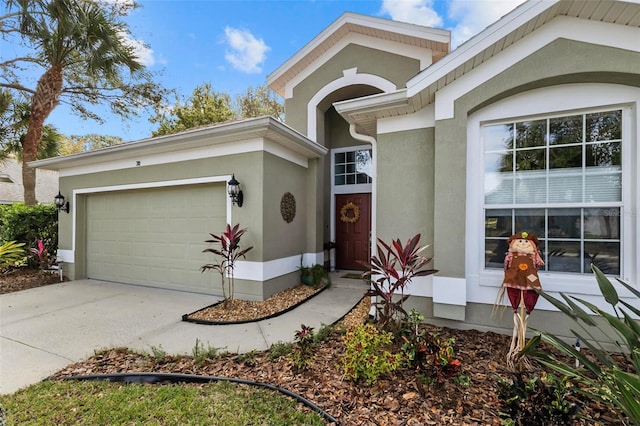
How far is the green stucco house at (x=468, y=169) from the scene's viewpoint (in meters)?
3.24

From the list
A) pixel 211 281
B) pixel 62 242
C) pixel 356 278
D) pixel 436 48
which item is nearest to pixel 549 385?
pixel 356 278

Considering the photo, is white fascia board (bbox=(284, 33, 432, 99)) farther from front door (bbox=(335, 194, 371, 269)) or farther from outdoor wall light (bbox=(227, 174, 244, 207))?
outdoor wall light (bbox=(227, 174, 244, 207))

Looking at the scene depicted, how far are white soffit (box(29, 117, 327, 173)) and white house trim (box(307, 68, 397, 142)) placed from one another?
1.38 m

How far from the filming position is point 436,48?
6.78 metres

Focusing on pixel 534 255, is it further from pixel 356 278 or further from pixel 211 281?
pixel 211 281

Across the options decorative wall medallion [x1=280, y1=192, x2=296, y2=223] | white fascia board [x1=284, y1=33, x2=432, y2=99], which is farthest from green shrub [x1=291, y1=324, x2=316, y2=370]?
white fascia board [x1=284, y1=33, x2=432, y2=99]

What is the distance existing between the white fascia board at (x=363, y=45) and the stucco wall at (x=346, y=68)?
8cm

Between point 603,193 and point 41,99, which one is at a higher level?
point 41,99

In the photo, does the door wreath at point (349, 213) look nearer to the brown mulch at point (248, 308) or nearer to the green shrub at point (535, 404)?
the brown mulch at point (248, 308)

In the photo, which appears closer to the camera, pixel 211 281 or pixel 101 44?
pixel 211 281

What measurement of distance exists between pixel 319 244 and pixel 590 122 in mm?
5416

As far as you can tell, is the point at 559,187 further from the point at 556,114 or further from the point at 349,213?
the point at 349,213

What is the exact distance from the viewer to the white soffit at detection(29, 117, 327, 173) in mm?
5168

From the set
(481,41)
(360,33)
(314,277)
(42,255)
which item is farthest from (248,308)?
(360,33)
